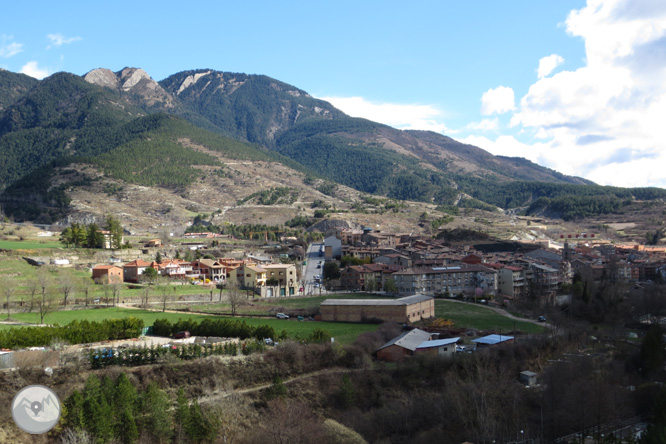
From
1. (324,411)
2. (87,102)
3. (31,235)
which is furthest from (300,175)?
(324,411)

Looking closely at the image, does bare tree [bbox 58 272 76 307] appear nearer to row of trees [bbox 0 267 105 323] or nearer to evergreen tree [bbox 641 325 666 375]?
row of trees [bbox 0 267 105 323]

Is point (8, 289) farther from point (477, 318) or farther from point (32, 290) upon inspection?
point (477, 318)

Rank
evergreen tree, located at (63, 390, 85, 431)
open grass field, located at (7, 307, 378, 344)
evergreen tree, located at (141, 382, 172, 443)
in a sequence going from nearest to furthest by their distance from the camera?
evergreen tree, located at (63, 390, 85, 431) < evergreen tree, located at (141, 382, 172, 443) < open grass field, located at (7, 307, 378, 344)

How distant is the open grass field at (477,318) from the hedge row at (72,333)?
1918 cm

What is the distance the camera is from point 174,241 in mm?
77125

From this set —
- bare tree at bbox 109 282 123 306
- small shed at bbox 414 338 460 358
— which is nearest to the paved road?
bare tree at bbox 109 282 123 306

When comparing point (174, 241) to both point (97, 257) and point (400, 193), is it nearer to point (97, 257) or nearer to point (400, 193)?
point (97, 257)

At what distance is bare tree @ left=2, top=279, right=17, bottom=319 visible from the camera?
3666 centimetres

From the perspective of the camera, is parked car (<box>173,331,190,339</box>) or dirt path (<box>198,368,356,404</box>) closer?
dirt path (<box>198,368,356,404</box>)

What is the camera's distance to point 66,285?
137 ft

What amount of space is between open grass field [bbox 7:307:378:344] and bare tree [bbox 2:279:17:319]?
1.33 metres

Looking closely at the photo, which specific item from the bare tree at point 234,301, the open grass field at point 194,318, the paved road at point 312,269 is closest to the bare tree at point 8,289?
the open grass field at point 194,318

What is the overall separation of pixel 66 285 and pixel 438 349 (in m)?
26.2

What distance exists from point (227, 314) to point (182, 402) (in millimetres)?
17657
